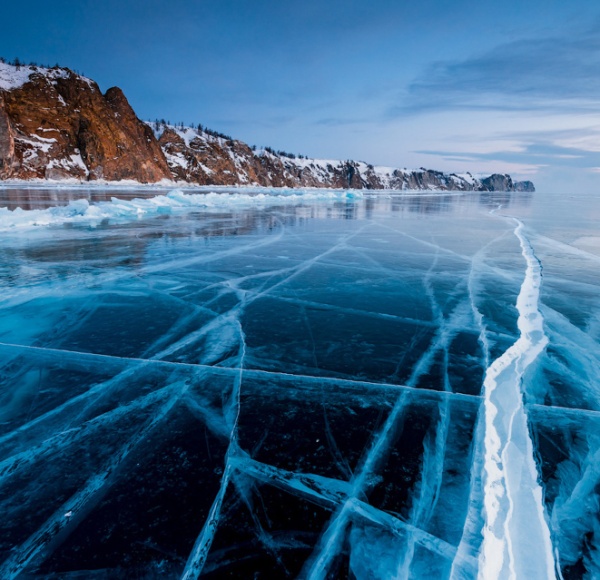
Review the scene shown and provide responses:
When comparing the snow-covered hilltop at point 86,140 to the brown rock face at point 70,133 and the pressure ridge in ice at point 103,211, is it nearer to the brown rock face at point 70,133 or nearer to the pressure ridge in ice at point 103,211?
the brown rock face at point 70,133

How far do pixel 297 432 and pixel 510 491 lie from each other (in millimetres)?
1092

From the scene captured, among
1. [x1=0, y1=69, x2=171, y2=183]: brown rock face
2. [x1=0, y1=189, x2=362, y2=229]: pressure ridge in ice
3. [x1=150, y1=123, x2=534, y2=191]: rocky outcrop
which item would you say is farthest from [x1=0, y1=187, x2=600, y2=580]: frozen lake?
[x1=150, y1=123, x2=534, y2=191]: rocky outcrop

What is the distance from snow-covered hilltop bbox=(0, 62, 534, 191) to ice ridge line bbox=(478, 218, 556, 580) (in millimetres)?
71914

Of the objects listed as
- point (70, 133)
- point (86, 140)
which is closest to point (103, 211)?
point (86, 140)

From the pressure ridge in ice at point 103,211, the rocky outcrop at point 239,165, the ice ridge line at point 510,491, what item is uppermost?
the rocky outcrop at point 239,165

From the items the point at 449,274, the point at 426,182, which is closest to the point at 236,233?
the point at 449,274

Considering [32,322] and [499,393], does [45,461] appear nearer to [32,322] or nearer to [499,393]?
[32,322]

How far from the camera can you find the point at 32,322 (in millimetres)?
3646

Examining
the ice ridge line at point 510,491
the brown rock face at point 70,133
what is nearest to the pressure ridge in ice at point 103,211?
the ice ridge line at point 510,491

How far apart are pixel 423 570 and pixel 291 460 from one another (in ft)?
2.44

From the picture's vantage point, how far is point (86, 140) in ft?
221

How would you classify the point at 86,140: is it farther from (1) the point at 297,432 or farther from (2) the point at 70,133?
(1) the point at 297,432

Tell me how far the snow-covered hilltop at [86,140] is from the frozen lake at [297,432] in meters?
69.7

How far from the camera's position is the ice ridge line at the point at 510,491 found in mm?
1387
